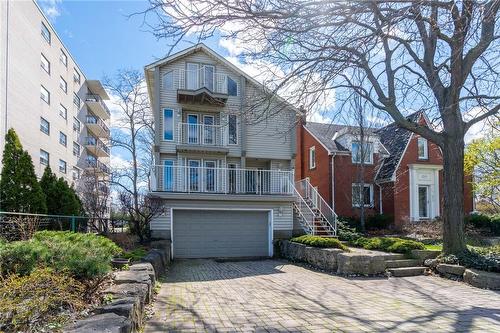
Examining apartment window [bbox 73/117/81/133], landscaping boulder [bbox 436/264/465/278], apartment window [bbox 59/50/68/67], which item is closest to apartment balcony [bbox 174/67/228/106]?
landscaping boulder [bbox 436/264/465/278]

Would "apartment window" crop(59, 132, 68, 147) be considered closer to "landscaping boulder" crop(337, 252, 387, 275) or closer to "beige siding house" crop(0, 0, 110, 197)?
"beige siding house" crop(0, 0, 110, 197)

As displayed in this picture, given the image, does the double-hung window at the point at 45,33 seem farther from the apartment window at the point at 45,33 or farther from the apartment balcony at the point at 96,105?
the apartment balcony at the point at 96,105

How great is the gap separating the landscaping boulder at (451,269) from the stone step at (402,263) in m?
0.73

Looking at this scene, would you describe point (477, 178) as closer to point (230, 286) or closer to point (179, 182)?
point (179, 182)

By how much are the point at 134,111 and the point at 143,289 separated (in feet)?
74.9

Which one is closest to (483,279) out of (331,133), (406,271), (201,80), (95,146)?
(406,271)

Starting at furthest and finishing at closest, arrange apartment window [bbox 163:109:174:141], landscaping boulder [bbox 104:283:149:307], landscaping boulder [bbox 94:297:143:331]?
apartment window [bbox 163:109:174:141] < landscaping boulder [bbox 104:283:149:307] < landscaping boulder [bbox 94:297:143:331]

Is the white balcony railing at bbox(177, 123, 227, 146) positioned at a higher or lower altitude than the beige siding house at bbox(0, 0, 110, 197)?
lower

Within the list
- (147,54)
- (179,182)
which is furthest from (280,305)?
(179,182)

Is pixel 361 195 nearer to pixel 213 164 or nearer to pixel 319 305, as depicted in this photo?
pixel 213 164

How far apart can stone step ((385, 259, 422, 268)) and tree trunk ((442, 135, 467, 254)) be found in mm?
827

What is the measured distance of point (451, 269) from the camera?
963 centimetres

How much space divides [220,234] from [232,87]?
7402 millimetres

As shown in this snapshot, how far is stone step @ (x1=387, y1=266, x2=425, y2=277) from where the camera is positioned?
1020cm
